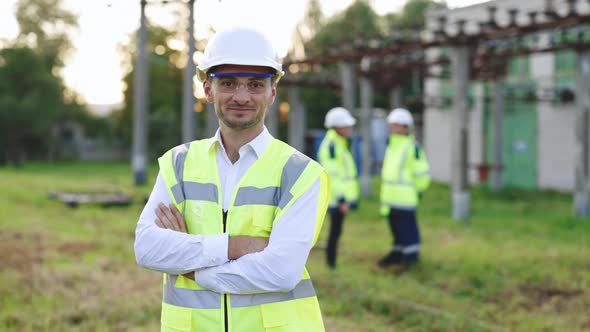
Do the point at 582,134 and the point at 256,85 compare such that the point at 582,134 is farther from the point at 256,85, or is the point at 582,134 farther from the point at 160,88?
the point at 160,88

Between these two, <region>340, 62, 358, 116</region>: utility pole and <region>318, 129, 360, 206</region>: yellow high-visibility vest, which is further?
<region>340, 62, 358, 116</region>: utility pole

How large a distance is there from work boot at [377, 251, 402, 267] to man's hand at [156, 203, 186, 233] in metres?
6.81

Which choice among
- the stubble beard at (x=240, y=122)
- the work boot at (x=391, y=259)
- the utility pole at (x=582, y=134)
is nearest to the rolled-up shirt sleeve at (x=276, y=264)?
the stubble beard at (x=240, y=122)

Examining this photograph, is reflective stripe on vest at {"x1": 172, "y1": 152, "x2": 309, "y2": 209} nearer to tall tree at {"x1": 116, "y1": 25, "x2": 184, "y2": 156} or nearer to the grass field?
the grass field

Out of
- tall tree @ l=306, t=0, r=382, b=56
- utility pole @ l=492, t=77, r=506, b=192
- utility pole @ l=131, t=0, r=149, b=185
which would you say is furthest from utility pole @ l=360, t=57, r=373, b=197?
tall tree @ l=306, t=0, r=382, b=56

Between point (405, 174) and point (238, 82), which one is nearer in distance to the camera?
point (238, 82)

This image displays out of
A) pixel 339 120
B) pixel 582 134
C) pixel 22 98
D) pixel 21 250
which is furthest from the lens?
pixel 22 98

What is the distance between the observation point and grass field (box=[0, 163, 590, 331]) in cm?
662

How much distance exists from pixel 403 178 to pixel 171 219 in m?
6.50

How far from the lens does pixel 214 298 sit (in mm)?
2613

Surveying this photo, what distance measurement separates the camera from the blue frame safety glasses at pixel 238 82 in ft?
8.81

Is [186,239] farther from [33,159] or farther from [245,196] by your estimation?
[33,159]

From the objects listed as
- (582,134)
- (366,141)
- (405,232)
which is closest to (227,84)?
(405,232)

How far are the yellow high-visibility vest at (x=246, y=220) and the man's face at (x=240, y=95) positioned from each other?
0.16 meters
